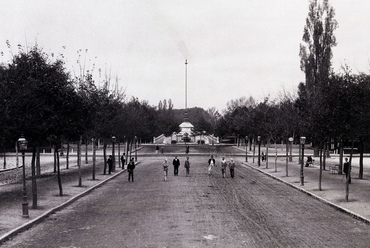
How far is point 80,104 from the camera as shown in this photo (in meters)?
23.8

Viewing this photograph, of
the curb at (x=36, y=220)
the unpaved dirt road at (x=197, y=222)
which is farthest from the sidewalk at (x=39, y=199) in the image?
the unpaved dirt road at (x=197, y=222)

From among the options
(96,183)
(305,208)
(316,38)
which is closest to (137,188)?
(96,183)

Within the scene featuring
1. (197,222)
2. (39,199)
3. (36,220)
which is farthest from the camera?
(39,199)

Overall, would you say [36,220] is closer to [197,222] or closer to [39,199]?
[197,222]

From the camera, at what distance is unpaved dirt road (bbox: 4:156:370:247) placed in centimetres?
1366

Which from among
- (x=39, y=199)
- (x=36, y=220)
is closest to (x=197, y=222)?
(x=36, y=220)

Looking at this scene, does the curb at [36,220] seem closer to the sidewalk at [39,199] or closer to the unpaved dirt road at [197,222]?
the sidewalk at [39,199]

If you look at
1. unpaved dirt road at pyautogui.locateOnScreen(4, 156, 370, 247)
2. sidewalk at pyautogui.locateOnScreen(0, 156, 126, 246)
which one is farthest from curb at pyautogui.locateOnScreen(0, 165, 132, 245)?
unpaved dirt road at pyautogui.locateOnScreen(4, 156, 370, 247)

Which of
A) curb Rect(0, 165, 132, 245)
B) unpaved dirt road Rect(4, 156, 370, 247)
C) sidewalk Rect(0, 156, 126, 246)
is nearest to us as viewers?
unpaved dirt road Rect(4, 156, 370, 247)

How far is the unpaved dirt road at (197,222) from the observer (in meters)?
13.7

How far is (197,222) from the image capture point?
16609mm

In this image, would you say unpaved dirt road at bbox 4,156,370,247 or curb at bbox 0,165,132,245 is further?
curb at bbox 0,165,132,245

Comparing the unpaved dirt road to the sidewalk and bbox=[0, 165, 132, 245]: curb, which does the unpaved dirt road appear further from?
the sidewalk

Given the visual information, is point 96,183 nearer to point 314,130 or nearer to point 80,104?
point 80,104
